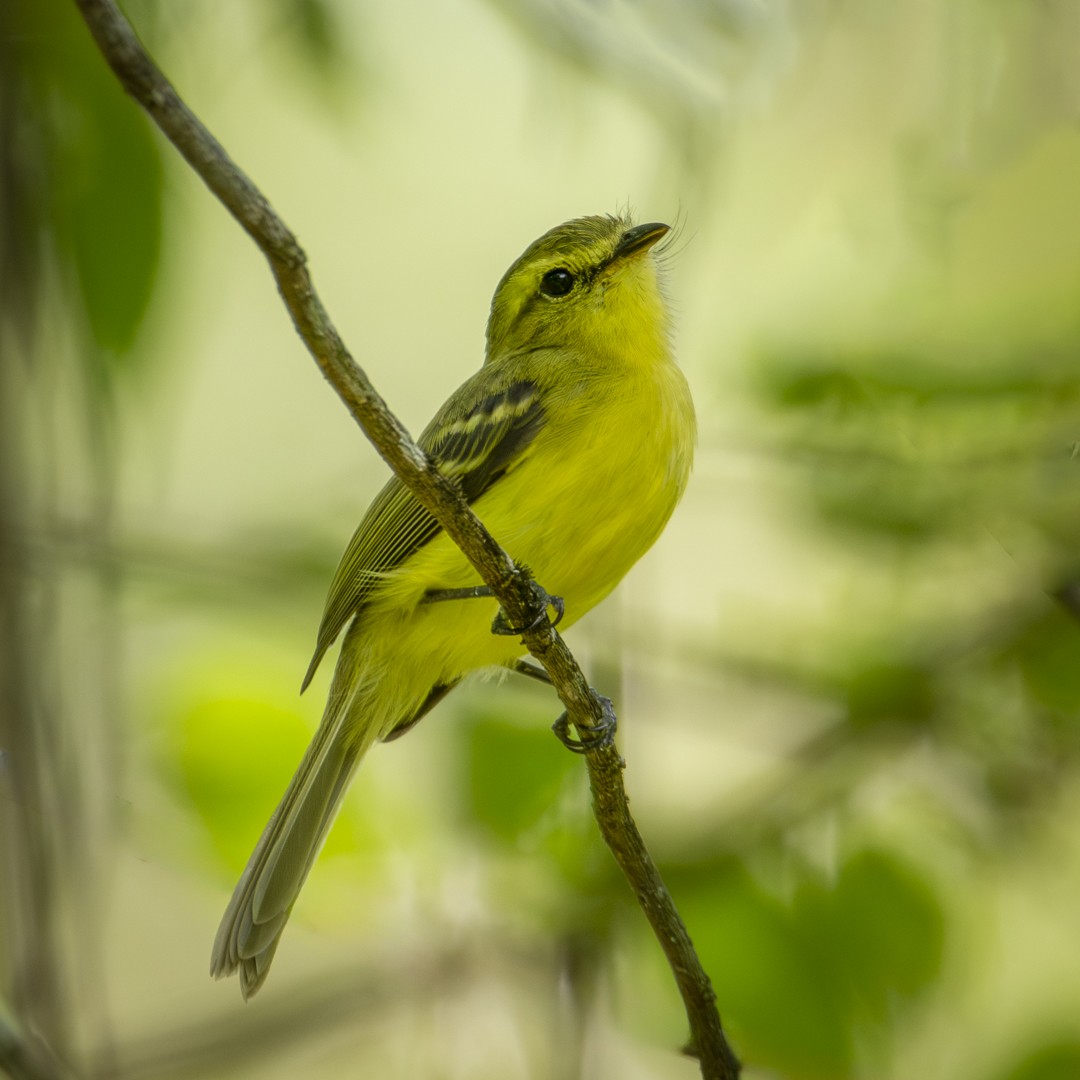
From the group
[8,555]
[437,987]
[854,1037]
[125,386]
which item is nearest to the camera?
[125,386]

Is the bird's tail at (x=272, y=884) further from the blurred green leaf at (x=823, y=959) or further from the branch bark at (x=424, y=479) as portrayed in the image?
the blurred green leaf at (x=823, y=959)

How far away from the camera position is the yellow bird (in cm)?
280

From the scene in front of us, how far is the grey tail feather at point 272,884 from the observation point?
2.85m

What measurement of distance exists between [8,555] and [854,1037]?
1824 millimetres

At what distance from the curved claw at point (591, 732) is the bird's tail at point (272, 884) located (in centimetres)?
61

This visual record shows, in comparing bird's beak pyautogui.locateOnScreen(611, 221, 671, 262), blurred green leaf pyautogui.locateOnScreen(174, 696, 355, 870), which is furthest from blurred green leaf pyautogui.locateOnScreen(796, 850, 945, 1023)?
bird's beak pyautogui.locateOnScreen(611, 221, 671, 262)

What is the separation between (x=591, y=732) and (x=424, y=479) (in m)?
0.74

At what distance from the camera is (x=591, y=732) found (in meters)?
2.30

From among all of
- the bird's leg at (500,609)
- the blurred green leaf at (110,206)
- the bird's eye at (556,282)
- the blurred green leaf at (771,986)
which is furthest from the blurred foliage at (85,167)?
the bird's eye at (556,282)

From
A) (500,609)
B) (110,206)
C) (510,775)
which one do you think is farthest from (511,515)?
(110,206)

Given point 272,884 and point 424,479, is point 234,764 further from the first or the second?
point 424,479

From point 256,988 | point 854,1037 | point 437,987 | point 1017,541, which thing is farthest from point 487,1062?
point 1017,541

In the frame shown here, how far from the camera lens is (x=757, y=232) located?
3.38 m

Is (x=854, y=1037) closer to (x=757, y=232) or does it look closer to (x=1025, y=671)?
(x=1025, y=671)
